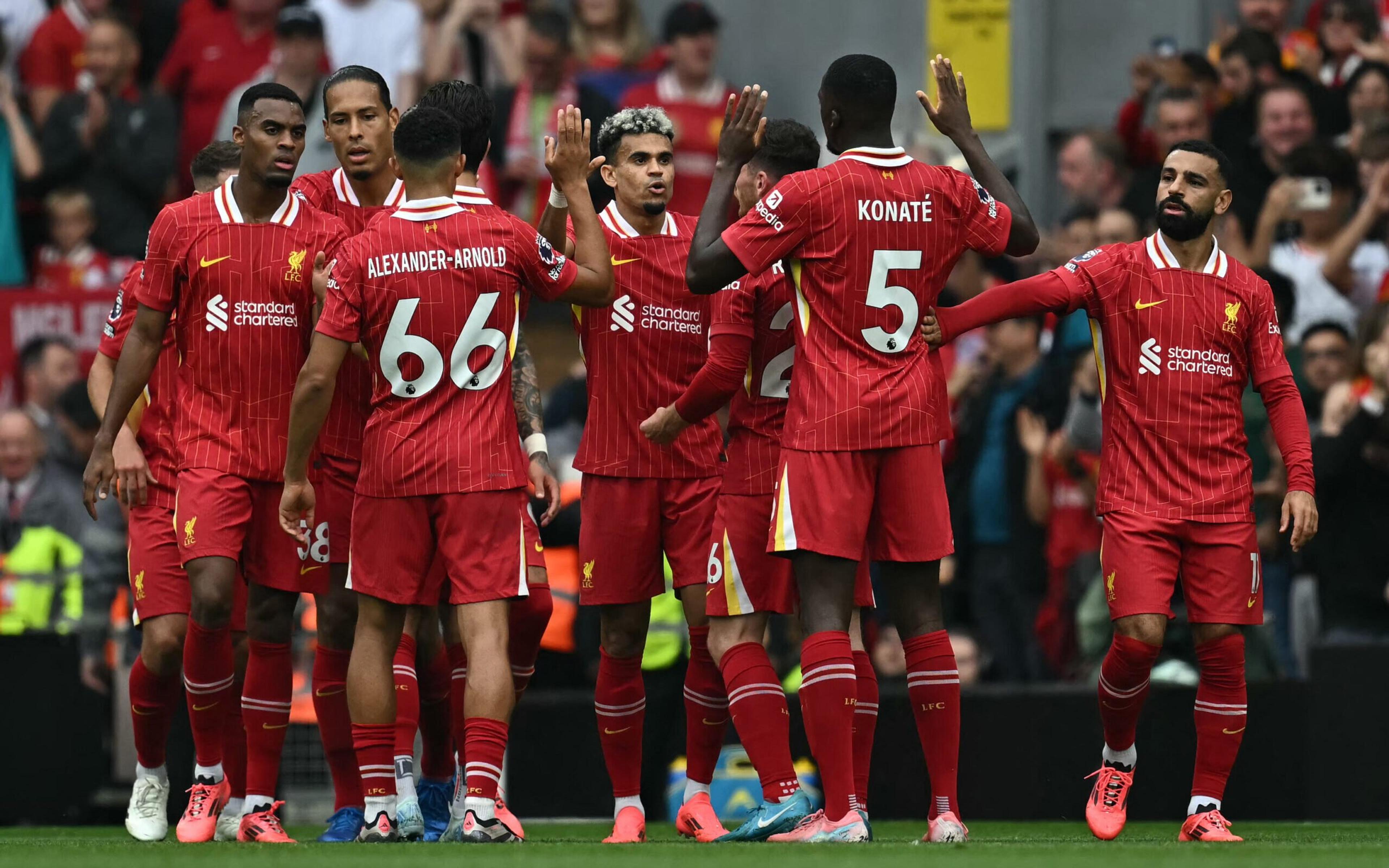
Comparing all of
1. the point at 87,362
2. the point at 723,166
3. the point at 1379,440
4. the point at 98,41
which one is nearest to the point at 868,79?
the point at 723,166

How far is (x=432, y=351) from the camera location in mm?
8031

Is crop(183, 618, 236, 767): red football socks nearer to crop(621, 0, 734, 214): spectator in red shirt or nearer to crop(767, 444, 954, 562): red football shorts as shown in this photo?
crop(767, 444, 954, 562): red football shorts

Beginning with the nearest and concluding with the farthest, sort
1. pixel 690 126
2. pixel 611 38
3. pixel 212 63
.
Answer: pixel 690 126, pixel 212 63, pixel 611 38

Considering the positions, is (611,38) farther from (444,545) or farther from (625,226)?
(444,545)

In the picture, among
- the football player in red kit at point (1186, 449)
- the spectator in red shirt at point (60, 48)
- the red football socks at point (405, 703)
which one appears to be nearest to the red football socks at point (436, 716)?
the red football socks at point (405, 703)

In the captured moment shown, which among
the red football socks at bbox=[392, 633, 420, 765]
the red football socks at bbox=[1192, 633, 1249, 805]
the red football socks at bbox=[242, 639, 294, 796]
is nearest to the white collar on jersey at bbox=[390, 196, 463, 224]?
the red football socks at bbox=[392, 633, 420, 765]

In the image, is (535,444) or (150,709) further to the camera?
(150,709)

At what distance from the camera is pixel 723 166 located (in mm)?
8234

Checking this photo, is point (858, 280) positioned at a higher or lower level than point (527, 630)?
higher

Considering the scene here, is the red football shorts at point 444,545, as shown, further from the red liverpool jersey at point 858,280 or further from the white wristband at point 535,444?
the red liverpool jersey at point 858,280

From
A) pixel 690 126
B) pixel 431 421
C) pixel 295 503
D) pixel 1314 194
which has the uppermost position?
pixel 690 126

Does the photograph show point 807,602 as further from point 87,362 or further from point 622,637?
point 87,362

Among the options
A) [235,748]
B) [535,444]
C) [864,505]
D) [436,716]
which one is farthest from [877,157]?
[235,748]

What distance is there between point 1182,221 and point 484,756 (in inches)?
133
